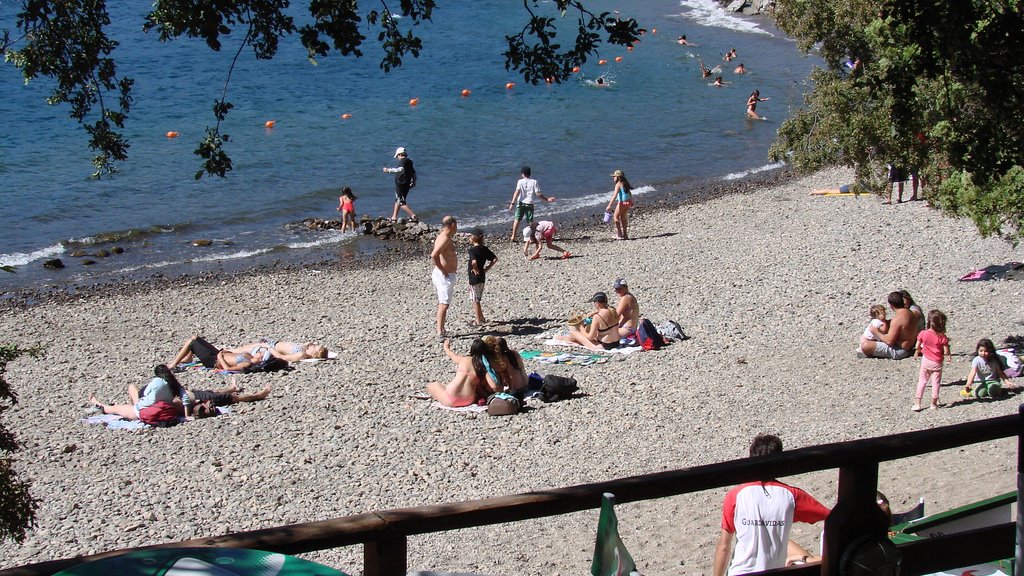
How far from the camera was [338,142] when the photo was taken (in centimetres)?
3416

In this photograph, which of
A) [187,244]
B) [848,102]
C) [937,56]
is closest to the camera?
[937,56]

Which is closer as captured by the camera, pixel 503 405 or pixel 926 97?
pixel 926 97

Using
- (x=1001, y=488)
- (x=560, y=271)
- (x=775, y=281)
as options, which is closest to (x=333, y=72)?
(x=560, y=271)

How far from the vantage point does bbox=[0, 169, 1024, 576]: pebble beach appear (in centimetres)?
823

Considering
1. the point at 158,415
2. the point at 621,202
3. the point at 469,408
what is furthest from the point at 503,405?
the point at 621,202

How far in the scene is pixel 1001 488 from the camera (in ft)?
24.6

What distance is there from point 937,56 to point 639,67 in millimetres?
43660

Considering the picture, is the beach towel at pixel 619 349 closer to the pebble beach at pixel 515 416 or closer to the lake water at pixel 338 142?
the pebble beach at pixel 515 416

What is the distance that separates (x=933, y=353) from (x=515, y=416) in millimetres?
4346

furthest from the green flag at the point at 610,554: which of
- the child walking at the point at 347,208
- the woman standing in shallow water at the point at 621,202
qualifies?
the child walking at the point at 347,208

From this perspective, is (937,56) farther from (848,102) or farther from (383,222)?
(383,222)

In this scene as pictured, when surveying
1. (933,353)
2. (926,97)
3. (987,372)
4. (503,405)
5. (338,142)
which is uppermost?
(926,97)

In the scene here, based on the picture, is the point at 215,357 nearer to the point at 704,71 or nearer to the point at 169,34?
the point at 169,34

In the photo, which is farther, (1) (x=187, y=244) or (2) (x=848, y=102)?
(1) (x=187, y=244)
